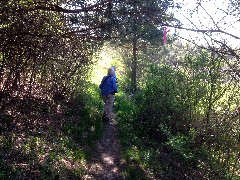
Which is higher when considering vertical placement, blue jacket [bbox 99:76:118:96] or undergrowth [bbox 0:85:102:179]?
blue jacket [bbox 99:76:118:96]

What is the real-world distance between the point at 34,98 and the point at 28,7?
3.79 m

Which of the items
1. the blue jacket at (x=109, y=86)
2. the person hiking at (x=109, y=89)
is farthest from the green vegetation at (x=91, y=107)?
the blue jacket at (x=109, y=86)

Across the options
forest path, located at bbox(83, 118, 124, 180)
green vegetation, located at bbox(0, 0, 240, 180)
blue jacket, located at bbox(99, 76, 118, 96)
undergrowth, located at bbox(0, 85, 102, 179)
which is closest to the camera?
undergrowth, located at bbox(0, 85, 102, 179)

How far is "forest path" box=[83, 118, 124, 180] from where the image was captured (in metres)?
7.69

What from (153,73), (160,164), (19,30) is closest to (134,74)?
(153,73)

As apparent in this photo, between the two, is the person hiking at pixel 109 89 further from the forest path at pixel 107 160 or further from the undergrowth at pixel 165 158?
the forest path at pixel 107 160

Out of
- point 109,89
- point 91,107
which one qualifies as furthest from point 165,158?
point 91,107

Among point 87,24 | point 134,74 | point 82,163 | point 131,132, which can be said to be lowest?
point 82,163

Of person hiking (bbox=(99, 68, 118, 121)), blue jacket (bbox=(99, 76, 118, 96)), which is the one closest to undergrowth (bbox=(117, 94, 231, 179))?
person hiking (bbox=(99, 68, 118, 121))

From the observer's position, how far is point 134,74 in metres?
24.0

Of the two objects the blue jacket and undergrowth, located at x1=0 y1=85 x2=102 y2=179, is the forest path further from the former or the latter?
the blue jacket

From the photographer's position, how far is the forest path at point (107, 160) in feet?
25.2

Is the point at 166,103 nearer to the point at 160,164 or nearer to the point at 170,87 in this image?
the point at 170,87

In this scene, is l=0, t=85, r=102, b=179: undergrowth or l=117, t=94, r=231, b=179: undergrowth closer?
l=0, t=85, r=102, b=179: undergrowth
